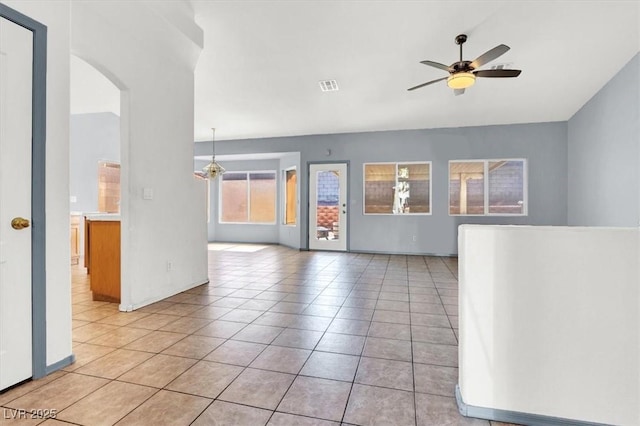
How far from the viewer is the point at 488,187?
717 centimetres

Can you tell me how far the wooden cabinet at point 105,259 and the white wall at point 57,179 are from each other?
1427 millimetres

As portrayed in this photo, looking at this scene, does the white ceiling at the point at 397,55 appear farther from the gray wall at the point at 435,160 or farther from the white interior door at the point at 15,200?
the white interior door at the point at 15,200

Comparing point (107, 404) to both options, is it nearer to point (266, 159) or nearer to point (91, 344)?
point (91, 344)

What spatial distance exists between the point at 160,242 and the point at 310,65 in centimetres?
292

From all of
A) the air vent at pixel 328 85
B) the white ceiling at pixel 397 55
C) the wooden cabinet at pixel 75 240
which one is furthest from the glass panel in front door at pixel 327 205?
the wooden cabinet at pixel 75 240

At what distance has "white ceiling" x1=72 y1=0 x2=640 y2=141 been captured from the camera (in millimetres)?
3258

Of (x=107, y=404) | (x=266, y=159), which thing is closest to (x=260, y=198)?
(x=266, y=159)

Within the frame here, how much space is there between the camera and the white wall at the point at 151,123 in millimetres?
2906

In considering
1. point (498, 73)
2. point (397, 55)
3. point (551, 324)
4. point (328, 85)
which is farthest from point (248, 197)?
point (551, 324)

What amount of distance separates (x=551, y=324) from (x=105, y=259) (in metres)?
3.91

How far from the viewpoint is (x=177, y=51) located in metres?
3.63

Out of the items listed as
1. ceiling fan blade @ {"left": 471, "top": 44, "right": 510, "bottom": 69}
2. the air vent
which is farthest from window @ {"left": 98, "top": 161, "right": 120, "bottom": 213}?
ceiling fan blade @ {"left": 471, "top": 44, "right": 510, "bottom": 69}

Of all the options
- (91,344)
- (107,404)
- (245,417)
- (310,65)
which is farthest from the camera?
(310,65)

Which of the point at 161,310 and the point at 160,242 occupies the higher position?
the point at 160,242
